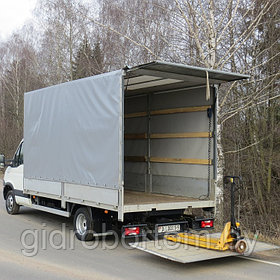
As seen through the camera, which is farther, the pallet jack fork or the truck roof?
the truck roof

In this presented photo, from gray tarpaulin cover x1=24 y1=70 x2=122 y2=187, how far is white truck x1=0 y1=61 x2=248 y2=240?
18 millimetres

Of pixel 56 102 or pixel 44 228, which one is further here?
pixel 44 228

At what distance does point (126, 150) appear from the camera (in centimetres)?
1112

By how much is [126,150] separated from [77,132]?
3.01 meters

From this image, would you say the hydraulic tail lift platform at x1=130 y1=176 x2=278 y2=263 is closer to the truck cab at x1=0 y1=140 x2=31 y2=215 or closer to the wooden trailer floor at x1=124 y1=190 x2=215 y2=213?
the wooden trailer floor at x1=124 y1=190 x2=215 y2=213

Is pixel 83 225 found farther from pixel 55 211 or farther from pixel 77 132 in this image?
pixel 77 132

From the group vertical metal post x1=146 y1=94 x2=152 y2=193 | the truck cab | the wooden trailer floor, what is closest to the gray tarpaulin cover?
the wooden trailer floor

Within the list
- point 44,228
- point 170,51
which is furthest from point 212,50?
point 44,228

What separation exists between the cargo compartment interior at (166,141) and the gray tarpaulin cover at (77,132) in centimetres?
84

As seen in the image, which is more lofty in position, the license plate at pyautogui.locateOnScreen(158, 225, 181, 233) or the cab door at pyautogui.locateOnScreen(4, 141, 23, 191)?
the cab door at pyautogui.locateOnScreen(4, 141, 23, 191)

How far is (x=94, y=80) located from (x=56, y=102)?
1.54 metres

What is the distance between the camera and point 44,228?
381 inches

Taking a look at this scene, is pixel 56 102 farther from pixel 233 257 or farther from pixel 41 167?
pixel 233 257

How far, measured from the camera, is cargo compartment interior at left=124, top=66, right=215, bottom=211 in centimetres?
871
